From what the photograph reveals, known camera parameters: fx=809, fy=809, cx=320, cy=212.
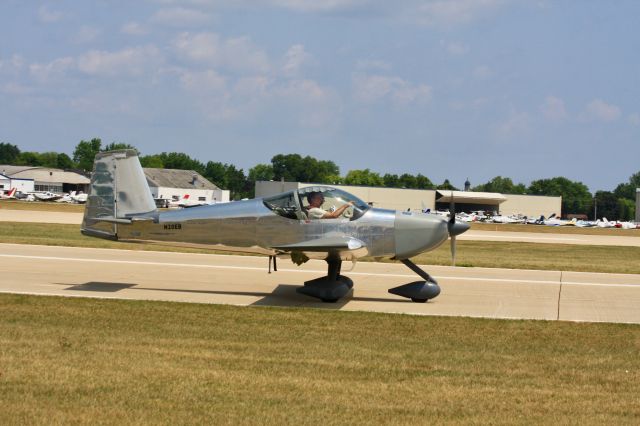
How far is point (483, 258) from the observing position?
1169 inches

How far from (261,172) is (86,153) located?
41167 mm

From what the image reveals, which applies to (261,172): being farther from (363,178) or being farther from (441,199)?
(441,199)

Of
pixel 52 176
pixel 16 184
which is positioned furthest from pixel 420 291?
pixel 52 176

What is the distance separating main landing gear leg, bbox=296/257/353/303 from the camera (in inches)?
619

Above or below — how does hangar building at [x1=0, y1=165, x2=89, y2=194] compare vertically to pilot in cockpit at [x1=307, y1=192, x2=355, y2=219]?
above

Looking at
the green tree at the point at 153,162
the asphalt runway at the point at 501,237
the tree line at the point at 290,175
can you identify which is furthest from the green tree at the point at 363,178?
the asphalt runway at the point at 501,237

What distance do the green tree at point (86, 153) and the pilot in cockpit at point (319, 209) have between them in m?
168

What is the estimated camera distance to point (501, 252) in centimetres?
3544

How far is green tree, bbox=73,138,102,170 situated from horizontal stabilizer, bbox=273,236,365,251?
168695mm

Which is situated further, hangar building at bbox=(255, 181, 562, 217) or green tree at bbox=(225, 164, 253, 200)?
green tree at bbox=(225, 164, 253, 200)

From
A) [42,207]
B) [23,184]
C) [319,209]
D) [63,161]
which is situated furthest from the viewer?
[63,161]

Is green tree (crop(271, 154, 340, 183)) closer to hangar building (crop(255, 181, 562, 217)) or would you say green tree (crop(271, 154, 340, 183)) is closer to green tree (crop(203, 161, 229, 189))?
green tree (crop(203, 161, 229, 189))

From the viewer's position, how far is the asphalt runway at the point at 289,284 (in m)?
15.7

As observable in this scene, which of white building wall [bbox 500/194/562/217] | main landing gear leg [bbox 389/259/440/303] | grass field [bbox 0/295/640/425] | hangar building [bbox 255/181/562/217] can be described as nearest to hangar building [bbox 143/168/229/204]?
hangar building [bbox 255/181/562/217]
